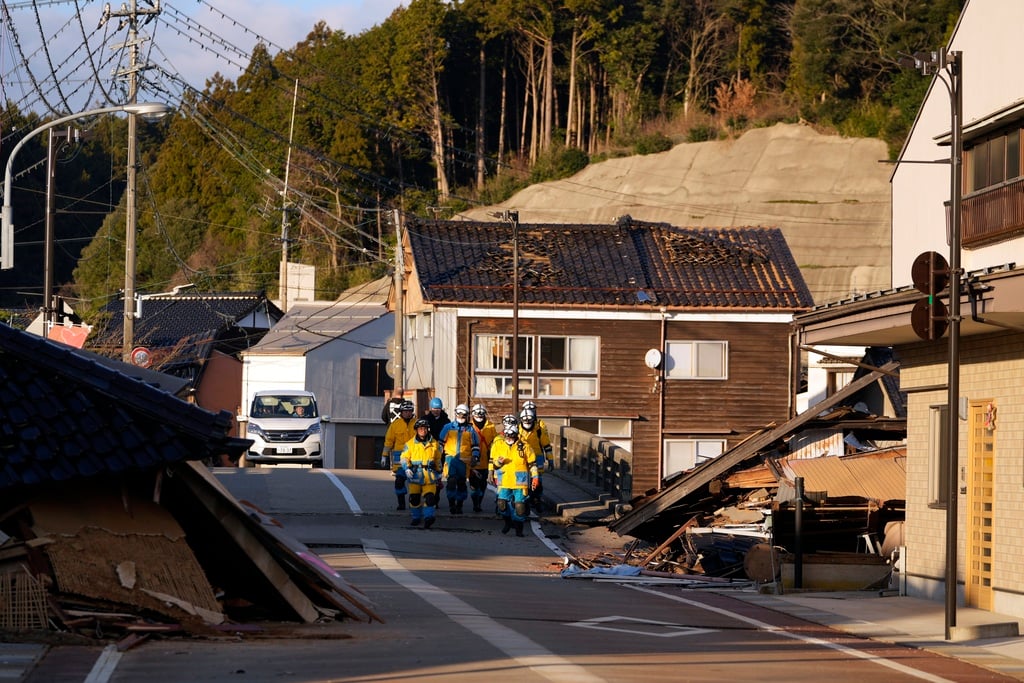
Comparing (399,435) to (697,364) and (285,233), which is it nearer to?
(697,364)

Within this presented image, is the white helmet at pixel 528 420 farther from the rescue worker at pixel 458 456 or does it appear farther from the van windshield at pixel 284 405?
the van windshield at pixel 284 405

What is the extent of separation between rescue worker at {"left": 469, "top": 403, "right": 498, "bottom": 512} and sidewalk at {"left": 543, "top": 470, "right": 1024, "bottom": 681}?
801cm

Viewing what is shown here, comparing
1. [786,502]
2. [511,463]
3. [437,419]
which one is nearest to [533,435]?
[511,463]

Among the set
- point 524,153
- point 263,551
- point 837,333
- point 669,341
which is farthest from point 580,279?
point 524,153

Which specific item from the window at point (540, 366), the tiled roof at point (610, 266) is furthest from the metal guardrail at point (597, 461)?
the tiled roof at point (610, 266)

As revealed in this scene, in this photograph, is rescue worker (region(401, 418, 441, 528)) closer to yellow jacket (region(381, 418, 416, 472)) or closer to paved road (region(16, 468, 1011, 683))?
yellow jacket (region(381, 418, 416, 472))

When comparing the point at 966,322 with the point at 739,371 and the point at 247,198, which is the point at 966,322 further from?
the point at 247,198

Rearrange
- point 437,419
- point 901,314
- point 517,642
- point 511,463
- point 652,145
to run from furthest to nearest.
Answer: point 652,145 < point 437,419 < point 511,463 < point 901,314 < point 517,642

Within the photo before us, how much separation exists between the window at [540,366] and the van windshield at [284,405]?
6.53 m

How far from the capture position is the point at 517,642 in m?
11.5

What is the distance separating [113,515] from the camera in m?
11.9

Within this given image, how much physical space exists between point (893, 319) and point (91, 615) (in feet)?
29.7

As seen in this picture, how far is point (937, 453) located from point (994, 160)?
381 centimetres

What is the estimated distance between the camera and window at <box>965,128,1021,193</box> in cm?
1775
